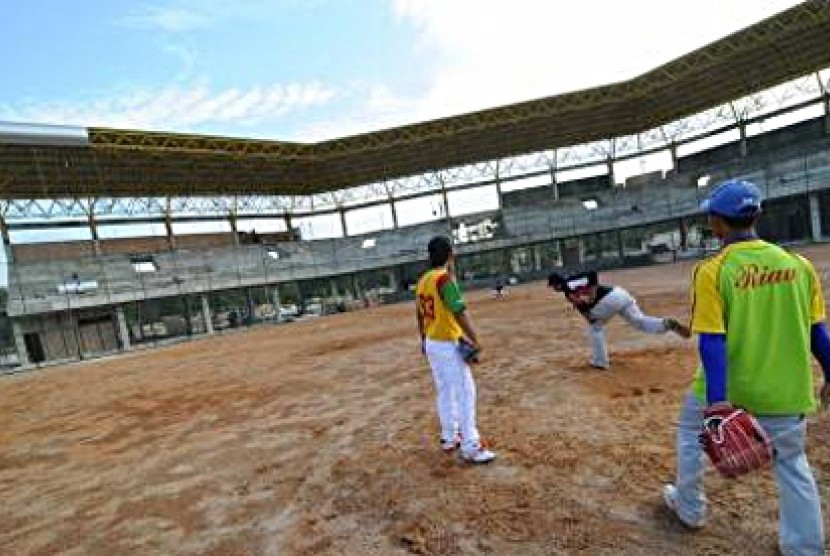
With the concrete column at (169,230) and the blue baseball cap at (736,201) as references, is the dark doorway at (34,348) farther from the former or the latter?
the blue baseball cap at (736,201)

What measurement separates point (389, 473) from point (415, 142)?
39667mm

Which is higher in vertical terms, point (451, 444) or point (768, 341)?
point (768, 341)

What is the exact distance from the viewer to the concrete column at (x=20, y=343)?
33906 mm

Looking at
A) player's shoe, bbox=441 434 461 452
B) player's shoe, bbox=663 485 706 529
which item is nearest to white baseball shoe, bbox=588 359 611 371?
player's shoe, bbox=441 434 461 452

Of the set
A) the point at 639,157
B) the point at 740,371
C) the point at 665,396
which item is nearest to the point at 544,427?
the point at 665,396

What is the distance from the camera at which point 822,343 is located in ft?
8.64

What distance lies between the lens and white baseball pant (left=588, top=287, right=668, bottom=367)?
617cm

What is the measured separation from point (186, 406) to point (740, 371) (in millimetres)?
9781

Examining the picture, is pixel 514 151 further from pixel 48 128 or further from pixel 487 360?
pixel 487 360

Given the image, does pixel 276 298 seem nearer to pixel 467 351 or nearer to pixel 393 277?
pixel 393 277

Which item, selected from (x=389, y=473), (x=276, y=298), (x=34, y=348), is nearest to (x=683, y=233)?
(x=276, y=298)

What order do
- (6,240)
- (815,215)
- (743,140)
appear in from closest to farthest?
(815,215), (6,240), (743,140)

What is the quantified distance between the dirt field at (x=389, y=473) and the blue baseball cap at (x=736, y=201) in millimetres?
1932

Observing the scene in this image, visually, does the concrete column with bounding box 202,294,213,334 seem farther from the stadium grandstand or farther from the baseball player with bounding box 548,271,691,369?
the baseball player with bounding box 548,271,691,369
